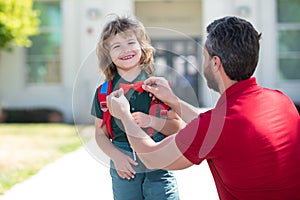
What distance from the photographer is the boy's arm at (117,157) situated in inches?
113

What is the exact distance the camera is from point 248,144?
7.54ft

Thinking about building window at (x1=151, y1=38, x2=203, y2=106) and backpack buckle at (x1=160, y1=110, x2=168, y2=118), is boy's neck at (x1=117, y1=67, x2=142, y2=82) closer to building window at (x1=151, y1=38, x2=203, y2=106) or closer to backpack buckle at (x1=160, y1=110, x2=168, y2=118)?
building window at (x1=151, y1=38, x2=203, y2=106)

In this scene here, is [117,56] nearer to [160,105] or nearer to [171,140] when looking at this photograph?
[160,105]

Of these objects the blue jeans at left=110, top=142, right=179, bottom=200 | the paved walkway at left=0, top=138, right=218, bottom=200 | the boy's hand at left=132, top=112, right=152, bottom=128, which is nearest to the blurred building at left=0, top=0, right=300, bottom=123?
the paved walkway at left=0, top=138, right=218, bottom=200

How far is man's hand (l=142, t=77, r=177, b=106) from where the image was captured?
2773 mm

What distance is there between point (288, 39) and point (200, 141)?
54.0 ft

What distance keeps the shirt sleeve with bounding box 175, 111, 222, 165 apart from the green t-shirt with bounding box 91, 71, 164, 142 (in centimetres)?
48

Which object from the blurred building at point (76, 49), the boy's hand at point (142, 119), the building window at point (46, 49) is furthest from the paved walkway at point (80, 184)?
the building window at point (46, 49)

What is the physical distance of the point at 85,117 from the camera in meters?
2.98

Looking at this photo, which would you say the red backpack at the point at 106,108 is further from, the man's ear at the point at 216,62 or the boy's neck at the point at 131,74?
the man's ear at the point at 216,62

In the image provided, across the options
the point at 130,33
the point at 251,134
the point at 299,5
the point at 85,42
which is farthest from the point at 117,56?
the point at 299,5

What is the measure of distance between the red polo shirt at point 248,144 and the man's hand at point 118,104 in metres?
0.33

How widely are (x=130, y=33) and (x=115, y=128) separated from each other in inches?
19.9

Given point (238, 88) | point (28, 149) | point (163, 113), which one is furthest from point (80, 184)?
point (238, 88)
